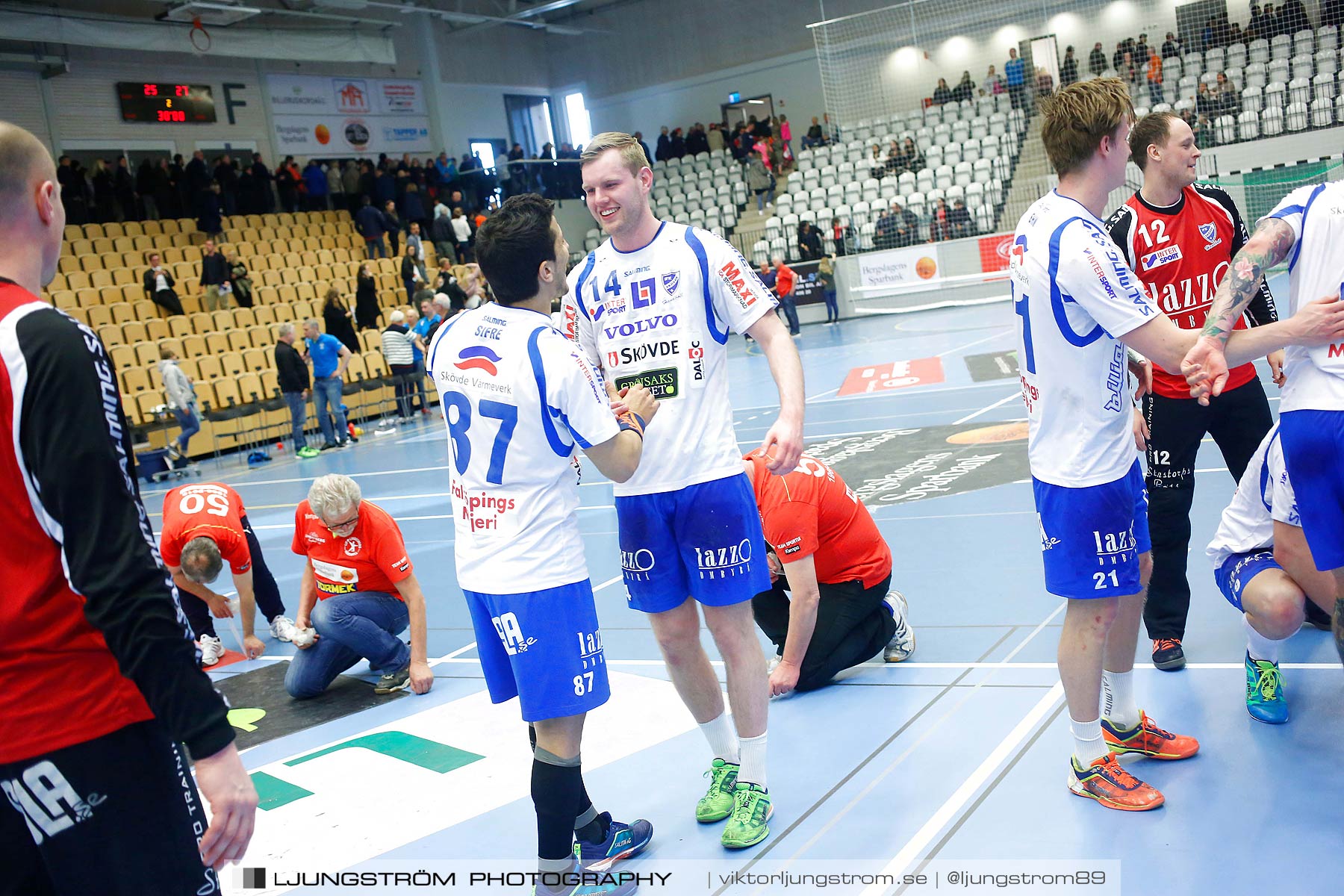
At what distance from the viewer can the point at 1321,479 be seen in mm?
2727

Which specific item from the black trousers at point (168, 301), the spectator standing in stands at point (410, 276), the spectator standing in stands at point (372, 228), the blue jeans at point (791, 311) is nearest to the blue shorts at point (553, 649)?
the black trousers at point (168, 301)

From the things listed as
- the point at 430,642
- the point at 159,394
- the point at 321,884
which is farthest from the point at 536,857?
the point at 159,394

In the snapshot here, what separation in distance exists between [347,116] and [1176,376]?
26546 mm

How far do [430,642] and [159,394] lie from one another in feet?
38.4

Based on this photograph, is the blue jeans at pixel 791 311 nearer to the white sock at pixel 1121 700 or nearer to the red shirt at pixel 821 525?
the red shirt at pixel 821 525

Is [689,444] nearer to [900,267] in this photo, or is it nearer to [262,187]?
[900,267]

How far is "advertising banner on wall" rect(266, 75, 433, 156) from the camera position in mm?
25625

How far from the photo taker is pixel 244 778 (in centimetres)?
169

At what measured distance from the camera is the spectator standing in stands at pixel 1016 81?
79.0 ft

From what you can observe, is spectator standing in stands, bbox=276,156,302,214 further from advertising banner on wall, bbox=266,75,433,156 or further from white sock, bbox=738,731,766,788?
white sock, bbox=738,731,766,788

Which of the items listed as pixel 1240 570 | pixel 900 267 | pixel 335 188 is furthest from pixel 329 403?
pixel 1240 570

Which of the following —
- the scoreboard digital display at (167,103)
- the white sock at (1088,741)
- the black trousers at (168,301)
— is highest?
A: the scoreboard digital display at (167,103)

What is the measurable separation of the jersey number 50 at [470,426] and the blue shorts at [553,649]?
34 centimetres

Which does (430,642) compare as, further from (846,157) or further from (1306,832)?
(846,157)
